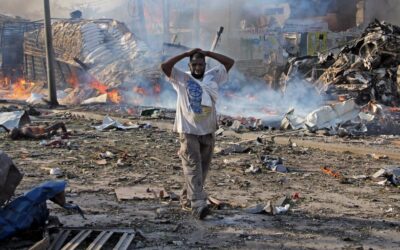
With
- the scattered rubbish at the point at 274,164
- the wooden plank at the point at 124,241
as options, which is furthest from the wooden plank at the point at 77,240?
the scattered rubbish at the point at 274,164

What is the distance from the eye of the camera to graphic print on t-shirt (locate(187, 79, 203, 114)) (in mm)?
5391

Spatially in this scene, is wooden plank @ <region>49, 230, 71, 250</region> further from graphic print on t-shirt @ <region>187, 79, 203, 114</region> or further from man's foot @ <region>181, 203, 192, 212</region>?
graphic print on t-shirt @ <region>187, 79, 203, 114</region>

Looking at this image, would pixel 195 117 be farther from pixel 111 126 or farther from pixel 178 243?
pixel 111 126

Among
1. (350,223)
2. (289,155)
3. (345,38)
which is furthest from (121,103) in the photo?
(345,38)

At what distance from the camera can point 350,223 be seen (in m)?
5.25

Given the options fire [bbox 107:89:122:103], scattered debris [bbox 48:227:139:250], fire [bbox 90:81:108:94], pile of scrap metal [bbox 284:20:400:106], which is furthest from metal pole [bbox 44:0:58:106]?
scattered debris [bbox 48:227:139:250]

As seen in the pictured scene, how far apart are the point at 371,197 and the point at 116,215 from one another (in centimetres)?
288

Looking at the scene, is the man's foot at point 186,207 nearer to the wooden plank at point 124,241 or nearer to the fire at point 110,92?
the wooden plank at point 124,241

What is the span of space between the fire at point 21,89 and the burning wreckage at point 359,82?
11.2m

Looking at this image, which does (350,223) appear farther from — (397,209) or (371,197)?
(371,197)

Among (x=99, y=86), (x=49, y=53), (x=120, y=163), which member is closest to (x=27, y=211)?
(x=120, y=163)

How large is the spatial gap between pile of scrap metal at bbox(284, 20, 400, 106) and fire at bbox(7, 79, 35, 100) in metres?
11.4

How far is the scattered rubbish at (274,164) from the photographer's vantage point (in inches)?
310

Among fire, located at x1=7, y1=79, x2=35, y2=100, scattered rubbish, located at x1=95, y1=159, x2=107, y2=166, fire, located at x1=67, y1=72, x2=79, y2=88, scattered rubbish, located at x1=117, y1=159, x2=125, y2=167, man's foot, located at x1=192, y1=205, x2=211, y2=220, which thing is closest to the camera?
man's foot, located at x1=192, y1=205, x2=211, y2=220
